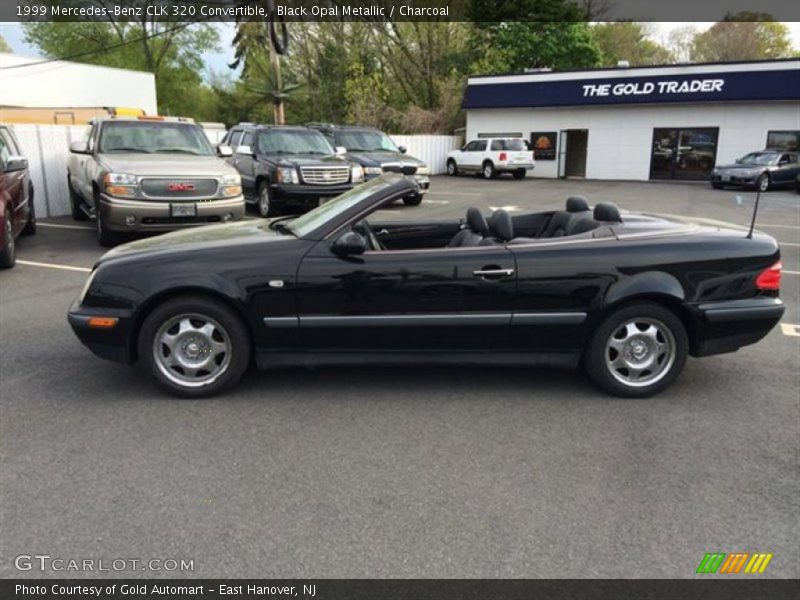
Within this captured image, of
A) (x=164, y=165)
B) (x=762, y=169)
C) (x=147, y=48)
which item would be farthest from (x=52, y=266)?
(x=147, y=48)

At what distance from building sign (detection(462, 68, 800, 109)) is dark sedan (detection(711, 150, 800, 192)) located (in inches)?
142

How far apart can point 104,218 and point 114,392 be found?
5775 mm

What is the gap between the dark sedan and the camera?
22.9 metres

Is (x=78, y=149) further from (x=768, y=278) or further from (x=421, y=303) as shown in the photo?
(x=768, y=278)

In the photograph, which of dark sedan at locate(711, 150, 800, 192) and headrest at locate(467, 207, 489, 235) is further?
dark sedan at locate(711, 150, 800, 192)

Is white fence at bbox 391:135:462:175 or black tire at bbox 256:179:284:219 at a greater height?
white fence at bbox 391:135:462:175

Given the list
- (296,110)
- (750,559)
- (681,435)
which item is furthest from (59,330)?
(296,110)

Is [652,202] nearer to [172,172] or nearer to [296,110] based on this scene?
[172,172]

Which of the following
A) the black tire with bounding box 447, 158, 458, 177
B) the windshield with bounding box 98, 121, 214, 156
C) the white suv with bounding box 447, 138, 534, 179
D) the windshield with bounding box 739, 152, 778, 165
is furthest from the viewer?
the black tire with bounding box 447, 158, 458, 177

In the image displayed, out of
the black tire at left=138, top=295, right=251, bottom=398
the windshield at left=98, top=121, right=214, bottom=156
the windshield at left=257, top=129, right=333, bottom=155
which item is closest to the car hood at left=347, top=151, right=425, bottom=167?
the windshield at left=257, top=129, right=333, bottom=155

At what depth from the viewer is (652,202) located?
1948 cm

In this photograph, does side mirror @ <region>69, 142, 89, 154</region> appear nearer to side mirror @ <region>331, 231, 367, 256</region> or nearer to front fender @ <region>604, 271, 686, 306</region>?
side mirror @ <region>331, 231, 367, 256</region>

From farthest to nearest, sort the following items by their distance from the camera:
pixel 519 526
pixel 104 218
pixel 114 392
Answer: pixel 104 218, pixel 114 392, pixel 519 526
